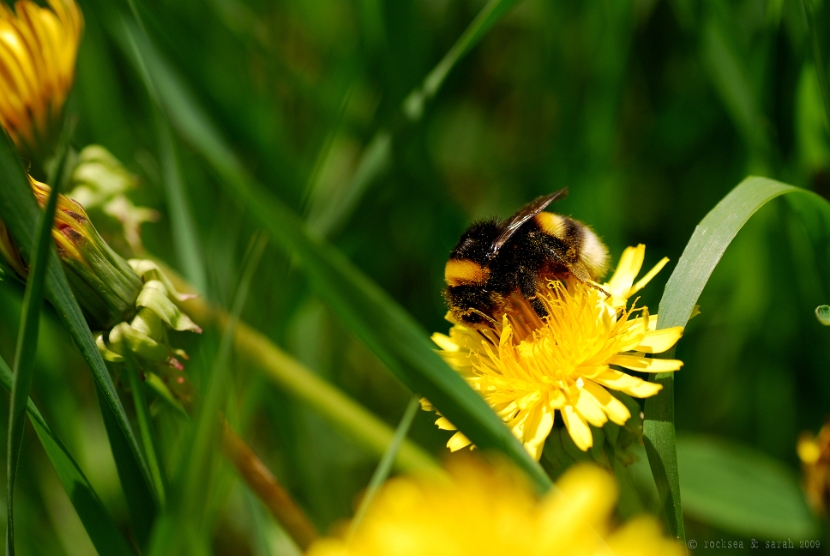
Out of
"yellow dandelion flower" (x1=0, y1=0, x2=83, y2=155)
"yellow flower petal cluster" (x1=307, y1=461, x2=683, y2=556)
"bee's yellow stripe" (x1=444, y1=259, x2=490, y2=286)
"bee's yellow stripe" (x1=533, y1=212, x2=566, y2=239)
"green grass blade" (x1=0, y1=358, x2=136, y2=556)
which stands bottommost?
"green grass blade" (x1=0, y1=358, x2=136, y2=556)

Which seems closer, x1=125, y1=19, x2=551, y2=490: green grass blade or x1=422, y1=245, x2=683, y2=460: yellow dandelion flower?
x1=125, y1=19, x2=551, y2=490: green grass blade

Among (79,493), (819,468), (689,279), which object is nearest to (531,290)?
(689,279)

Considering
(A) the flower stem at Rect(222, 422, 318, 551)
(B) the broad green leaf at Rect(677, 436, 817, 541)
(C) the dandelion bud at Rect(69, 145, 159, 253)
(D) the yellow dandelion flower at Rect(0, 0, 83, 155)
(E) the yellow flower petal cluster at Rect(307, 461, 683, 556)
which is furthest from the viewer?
(B) the broad green leaf at Rect(677, 436, 817, 541)

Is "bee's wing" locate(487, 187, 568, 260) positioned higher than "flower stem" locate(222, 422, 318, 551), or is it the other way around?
"bee's wing" locate(487, 187, 568, 260)

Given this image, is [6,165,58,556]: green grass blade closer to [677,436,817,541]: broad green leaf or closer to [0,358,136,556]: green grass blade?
[0,358,136,556]: green grass blade

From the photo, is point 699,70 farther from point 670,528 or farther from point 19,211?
point 19,211

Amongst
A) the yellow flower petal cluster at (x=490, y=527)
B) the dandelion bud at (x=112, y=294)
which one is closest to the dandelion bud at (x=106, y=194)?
the dandelion bud at (x=112, y=294)

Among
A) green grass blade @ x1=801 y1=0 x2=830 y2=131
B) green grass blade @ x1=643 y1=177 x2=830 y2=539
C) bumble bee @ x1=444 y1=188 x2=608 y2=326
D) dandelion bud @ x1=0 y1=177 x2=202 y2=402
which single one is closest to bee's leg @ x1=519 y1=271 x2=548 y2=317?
bumble bee @ x1=444 y1=188 x2=608 y2=326
